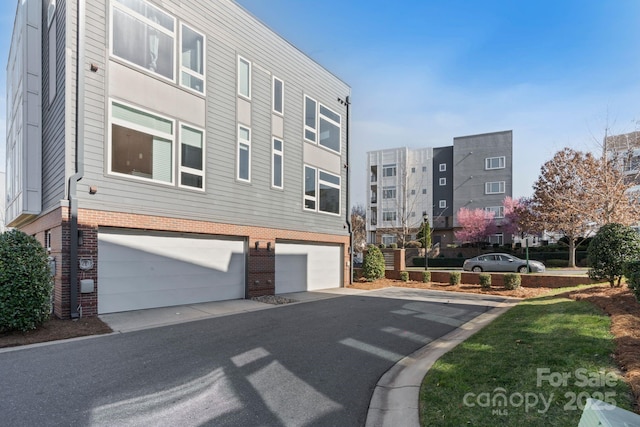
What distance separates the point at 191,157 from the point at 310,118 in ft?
21.7

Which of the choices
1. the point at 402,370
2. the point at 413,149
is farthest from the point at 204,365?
the point at 413,149

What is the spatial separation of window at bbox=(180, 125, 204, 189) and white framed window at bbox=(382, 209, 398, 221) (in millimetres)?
36461

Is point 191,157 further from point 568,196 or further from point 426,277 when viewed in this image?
point 568,196

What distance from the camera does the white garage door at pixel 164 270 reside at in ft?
30.1

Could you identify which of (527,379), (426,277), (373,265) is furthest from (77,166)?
(426,277)

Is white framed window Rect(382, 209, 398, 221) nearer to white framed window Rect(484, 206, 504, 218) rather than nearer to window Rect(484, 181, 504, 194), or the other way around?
white framed window Rect(484, 206, 504, 218)

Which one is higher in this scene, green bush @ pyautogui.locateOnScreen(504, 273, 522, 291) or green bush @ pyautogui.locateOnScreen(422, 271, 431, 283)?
green bush @ pyautogui.locateOnScreen(504, 273, 522, 291)

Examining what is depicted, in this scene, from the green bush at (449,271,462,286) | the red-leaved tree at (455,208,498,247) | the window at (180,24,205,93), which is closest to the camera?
the window at (180,24,205,93)

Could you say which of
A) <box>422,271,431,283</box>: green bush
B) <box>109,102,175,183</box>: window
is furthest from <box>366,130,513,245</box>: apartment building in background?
<box>109,102,175,183</box>: window

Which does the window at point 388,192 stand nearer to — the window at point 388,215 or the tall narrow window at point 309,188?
the window at point 388,215

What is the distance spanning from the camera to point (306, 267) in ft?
51.1

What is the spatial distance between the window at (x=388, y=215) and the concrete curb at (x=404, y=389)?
127 feet

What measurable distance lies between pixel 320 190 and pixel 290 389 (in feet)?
39.9

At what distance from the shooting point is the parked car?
848 inches
